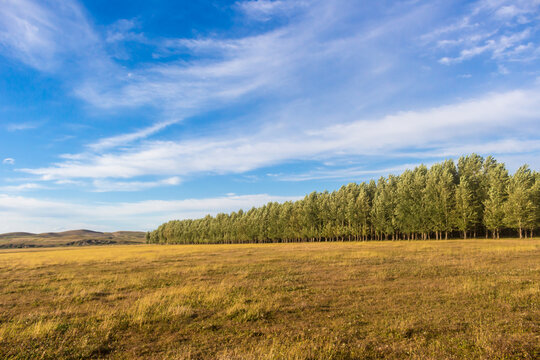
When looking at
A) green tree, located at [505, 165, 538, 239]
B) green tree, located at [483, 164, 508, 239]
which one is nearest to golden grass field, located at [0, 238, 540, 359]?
green tree, located at [505, 165, 538, 239]

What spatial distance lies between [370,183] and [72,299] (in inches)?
3588

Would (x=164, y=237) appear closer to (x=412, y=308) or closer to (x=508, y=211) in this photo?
(x=508, y=211)

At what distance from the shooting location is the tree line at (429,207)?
58844 mm

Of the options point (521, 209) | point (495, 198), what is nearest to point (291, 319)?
point (521, 209)

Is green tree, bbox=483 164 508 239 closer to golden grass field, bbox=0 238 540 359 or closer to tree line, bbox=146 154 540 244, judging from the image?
tree line, bbox=146 154 540 244

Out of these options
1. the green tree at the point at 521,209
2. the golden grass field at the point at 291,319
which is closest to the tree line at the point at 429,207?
the green tree at the point at 521,209

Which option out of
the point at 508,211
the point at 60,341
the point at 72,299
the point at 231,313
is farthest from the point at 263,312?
the point at 508,211

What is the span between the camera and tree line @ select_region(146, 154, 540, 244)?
5884 cm

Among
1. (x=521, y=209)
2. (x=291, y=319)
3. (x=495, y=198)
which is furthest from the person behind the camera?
(x=495, y=198)

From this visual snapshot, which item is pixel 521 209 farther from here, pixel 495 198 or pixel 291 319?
pixel 291 319

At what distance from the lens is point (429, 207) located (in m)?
66.9

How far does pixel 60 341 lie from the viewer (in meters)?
9.61

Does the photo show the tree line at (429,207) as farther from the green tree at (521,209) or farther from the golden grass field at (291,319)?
the golden grass field at (291,319)

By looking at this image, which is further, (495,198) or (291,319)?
(495,198)
